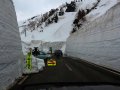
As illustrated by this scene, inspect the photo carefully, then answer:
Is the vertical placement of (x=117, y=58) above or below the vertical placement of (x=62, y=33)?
below

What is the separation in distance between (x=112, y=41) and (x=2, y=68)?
1229cm

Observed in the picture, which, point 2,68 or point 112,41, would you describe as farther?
point 112,41

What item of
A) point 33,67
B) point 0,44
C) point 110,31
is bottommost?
point 33,67

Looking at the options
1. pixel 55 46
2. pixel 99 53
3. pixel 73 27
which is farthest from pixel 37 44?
pixel 99 53

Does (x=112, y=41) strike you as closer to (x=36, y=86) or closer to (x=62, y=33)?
(x=36, y=86)

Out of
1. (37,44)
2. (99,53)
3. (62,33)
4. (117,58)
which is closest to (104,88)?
(117,58)

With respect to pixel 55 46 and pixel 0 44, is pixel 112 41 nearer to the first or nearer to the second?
pixel 0 44

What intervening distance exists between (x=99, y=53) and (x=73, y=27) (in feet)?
439

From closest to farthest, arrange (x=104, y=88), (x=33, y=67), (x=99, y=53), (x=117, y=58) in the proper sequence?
1. (x=104, y=88)
2. (x=117, y=58)
3. (x=33, y=67)
4. (x=99, y=53)

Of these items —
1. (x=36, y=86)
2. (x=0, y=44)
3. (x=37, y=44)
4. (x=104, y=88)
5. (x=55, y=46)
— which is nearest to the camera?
(x=104, y=88)

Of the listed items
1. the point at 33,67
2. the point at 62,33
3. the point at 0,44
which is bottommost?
the point at 33,67

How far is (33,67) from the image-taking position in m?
20.5

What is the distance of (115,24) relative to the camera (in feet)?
72.3

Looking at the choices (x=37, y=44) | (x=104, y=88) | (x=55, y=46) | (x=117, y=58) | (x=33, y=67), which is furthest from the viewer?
(x=37, y=44)
